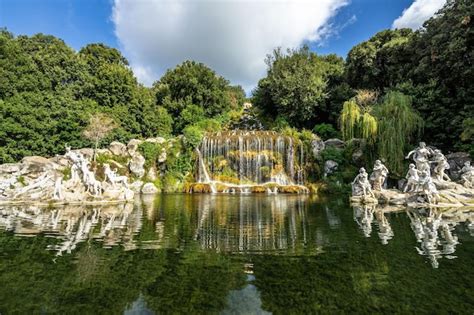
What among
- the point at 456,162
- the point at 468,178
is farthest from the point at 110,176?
the point at 456,162

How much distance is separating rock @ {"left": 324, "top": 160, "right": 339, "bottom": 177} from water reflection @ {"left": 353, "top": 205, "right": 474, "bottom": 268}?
11.7 metres

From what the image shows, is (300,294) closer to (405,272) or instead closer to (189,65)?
(405,272)

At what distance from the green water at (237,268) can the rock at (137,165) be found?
16.9 metres

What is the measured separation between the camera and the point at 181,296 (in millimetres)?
4000

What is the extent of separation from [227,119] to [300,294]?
115 feet

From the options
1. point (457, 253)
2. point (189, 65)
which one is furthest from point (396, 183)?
point (189, 65)

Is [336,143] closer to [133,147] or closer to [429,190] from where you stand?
[429,190]

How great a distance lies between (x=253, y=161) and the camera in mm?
25797

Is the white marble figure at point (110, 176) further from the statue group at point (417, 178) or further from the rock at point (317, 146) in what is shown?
the rock at point (317, 146)

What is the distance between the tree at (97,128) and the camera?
27.2 metres

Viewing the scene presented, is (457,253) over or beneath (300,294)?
over

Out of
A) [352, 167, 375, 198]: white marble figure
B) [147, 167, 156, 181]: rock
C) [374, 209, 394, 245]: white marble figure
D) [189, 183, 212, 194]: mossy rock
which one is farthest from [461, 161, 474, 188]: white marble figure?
[147, 167, 156, 181]: rock

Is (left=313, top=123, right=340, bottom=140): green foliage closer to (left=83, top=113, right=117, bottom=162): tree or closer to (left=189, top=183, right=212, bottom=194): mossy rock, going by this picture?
(left=189, top=183, right=212, bottom=194): mossy rock

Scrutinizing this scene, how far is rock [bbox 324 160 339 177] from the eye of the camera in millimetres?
24141
